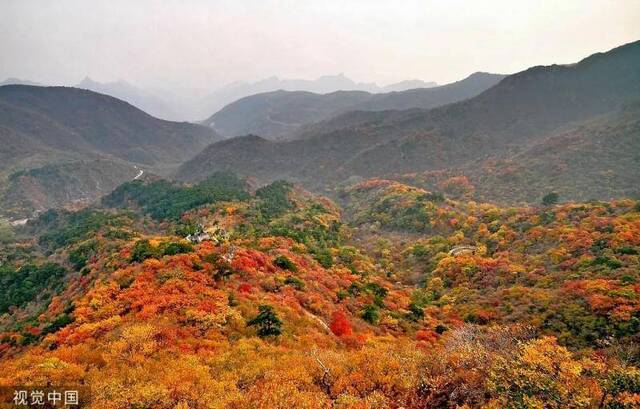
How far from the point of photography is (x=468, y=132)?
6526 inches

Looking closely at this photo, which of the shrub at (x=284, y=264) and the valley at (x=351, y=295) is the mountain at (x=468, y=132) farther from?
the shrub at (x=284, y=264)

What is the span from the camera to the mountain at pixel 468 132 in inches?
5891

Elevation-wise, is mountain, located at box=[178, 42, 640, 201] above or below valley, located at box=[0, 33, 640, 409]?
above

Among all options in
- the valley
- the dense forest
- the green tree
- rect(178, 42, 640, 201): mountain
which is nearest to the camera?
the dense forest

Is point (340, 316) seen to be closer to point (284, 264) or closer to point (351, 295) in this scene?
point (351, 295)

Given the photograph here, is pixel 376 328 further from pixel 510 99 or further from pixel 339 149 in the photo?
pixel 510 99

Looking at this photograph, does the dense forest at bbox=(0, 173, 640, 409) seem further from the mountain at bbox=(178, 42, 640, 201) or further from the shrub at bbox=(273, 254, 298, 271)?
the mountain at bbox=(178, 42, 640, 201)

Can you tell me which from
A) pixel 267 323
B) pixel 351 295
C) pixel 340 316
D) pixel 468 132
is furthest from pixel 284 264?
pixel 468 132

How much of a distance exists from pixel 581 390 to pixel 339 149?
17931 centimetres

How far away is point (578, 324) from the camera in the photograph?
2766 centimetres

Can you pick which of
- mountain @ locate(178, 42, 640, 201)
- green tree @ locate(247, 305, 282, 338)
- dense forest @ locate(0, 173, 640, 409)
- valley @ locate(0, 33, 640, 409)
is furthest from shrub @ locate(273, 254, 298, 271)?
mountain @ locate(178, 42, 640, 201)

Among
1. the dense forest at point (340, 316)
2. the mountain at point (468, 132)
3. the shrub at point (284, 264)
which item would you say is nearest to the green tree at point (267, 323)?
the dense forest at point (340, 316)

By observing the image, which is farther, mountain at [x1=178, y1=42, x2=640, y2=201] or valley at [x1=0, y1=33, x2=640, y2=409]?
mountain at [x1=178, y1=42, x2=640, y2=201]

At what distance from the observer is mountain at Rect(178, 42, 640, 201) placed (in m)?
150
